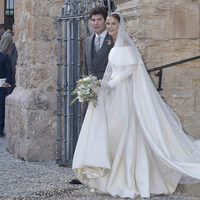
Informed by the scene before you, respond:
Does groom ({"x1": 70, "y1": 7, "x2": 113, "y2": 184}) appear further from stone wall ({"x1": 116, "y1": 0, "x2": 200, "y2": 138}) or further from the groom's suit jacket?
stone wall ({"x1": 116, "y1": 0, "x2": 200, "y2": 138})

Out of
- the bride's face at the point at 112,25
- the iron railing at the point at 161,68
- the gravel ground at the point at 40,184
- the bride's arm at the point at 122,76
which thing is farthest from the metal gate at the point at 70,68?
the bride's arm at the point at 122,76

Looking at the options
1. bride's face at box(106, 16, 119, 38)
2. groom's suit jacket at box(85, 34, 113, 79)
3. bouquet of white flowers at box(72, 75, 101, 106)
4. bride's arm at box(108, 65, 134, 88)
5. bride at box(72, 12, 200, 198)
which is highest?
bride's face at box(106, 16, 119, 38)

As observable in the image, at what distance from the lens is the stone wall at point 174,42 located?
259 inches

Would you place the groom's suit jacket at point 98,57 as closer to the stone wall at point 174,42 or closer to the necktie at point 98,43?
the necktie at point 98,43

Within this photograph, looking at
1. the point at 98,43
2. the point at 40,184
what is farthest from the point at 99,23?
the point at 40,184

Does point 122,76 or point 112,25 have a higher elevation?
point 112,25

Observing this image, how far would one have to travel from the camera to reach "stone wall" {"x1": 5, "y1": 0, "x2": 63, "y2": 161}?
8.49 meters

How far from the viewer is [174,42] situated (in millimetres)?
6688

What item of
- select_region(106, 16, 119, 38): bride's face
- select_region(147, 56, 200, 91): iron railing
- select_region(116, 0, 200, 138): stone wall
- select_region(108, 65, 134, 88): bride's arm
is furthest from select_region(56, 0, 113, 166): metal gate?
select_region(108, 65, 134, 88): bride's arm

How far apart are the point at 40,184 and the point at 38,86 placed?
2043 mm

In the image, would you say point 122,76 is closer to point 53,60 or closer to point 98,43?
point 98,43

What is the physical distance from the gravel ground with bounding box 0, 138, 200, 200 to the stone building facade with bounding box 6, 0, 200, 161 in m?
0.42

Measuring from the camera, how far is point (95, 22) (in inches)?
269

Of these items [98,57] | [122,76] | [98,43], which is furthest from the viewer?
[98,43]
